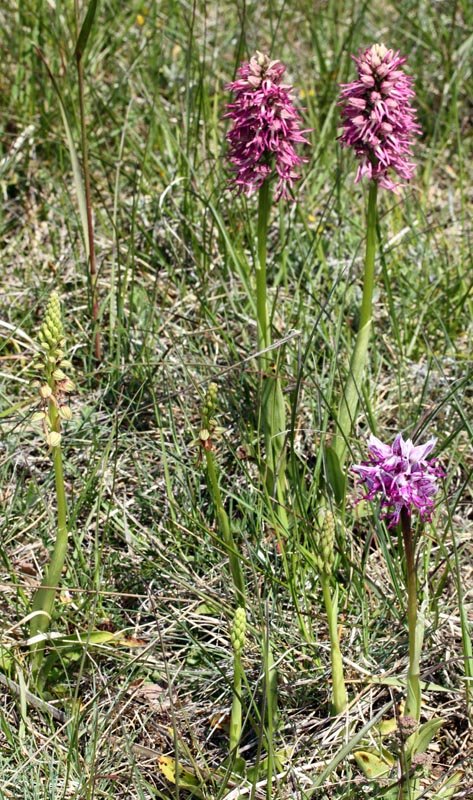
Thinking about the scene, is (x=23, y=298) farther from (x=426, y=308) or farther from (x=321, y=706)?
(x=321, y=706)

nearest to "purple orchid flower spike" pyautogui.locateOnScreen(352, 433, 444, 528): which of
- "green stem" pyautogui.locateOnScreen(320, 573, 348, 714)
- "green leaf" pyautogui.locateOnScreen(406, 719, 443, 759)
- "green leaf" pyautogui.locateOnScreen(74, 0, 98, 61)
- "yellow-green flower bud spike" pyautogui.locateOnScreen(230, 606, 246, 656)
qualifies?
"green stem" pyautogui.locateOnScreen(320, 573, 348, 714)

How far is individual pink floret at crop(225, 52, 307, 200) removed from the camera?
2807mm

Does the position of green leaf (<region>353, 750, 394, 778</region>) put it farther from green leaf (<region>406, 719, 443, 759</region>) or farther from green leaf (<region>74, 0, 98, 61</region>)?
green leaf (<region>74, 0, 98, 61</region>)

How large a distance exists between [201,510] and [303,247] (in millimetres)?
1376

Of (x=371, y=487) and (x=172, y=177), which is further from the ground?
(x=172, y=177)

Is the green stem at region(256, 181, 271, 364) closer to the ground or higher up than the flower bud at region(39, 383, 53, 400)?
higher up

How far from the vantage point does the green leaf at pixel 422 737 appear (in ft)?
7.54

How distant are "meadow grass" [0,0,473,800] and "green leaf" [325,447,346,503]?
4 cm

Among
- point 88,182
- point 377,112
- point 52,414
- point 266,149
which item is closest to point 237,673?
point 52,414

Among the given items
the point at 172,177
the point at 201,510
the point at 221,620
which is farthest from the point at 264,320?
the point at 172,177

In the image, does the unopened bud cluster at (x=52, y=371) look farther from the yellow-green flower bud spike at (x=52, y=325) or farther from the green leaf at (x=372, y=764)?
the green leaf at (x=372, y=764)

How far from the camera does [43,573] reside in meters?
2.99

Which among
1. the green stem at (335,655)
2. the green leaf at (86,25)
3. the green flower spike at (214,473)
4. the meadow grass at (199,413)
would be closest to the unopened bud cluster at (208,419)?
the green flower spike at (214,473)

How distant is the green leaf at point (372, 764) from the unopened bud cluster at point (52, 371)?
3.49 feet
